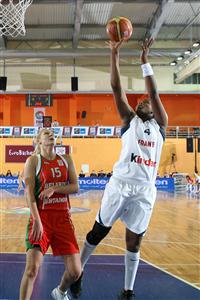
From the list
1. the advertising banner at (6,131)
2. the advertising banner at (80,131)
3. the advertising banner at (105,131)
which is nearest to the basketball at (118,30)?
the advertising banner at (105,131)

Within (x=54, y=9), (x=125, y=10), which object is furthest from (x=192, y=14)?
(x=54, y=9)

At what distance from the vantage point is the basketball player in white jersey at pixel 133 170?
3.47 meters

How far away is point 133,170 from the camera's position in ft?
11.4

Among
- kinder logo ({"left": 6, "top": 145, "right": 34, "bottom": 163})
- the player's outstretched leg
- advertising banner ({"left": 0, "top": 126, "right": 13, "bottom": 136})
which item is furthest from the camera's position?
advertising banner ({"left": 0, "top": 126, "right": 13, "bottom": 136})

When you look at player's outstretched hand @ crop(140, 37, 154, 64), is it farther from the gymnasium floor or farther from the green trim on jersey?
the gymnasium floor

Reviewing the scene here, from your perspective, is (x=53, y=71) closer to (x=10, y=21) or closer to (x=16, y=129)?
(x=16, y=129)

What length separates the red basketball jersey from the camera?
10.9ft

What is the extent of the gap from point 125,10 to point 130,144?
60.5 feet

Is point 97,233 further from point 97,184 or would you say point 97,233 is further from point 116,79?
point 97,184

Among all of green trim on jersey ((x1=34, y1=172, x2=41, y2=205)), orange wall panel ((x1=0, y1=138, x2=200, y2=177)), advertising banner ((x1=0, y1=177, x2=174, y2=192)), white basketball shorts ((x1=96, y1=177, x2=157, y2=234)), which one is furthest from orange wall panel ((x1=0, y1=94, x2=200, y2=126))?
green trim on jersey ((x1=34, y1=172, x2=41, y2=205))

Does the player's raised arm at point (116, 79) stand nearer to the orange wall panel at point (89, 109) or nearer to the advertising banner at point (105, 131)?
the advertising banner at point (105, 131)

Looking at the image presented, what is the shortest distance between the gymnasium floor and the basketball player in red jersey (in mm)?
811

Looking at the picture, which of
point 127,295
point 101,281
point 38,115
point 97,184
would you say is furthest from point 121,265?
point 38,115

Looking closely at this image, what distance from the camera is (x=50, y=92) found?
27125 mm
